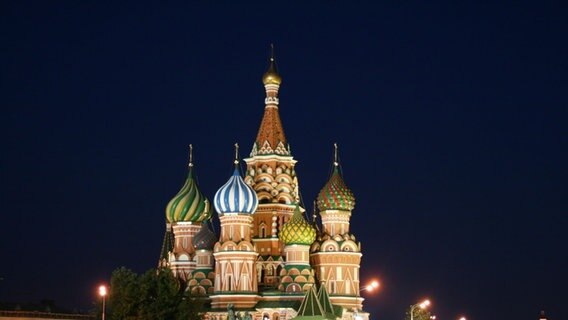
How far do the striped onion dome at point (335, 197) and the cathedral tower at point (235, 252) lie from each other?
600 centimetres

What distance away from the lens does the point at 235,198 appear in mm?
75625

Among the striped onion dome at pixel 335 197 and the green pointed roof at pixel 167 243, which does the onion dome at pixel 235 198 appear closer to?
the striped onion dome at pixel 335 197

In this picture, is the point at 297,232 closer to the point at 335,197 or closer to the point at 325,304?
the point at 335,197

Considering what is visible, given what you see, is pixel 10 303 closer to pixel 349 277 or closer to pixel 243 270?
pixel 243 270

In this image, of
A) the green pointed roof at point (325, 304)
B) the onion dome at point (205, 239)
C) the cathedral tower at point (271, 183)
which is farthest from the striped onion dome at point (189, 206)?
the green pointed roof at point (325, 304)

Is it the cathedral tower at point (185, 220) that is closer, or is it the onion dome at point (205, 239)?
the onion dome at point (205, 239)

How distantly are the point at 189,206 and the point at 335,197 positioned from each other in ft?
36.7

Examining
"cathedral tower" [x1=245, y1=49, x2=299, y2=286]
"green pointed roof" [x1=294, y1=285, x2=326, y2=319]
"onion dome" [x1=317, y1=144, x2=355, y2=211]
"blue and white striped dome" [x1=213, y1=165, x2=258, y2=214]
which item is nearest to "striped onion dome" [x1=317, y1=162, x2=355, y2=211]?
"onion dome" [x1=317, y1=144, x2=355, y2=211]

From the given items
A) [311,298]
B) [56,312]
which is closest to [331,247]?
[311,298]

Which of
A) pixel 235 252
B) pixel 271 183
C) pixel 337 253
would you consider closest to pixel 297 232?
pixel 337 253

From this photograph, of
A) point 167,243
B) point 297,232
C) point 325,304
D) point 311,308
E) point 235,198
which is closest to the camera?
point 311,308

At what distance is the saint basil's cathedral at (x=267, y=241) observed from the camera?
74.7m

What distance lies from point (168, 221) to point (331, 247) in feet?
49.0

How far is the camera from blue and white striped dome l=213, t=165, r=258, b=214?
75.5m
